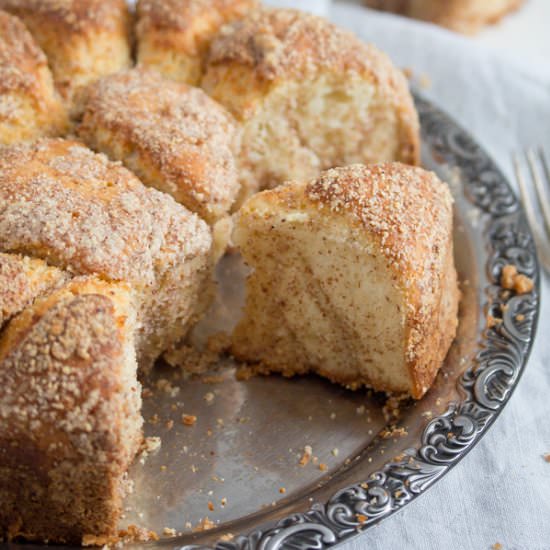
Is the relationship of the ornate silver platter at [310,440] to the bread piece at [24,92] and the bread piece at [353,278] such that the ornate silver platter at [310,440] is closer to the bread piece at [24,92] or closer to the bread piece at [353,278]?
the bread piece at [353,278]

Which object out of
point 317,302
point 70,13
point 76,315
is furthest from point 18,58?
Answer: point 317,302

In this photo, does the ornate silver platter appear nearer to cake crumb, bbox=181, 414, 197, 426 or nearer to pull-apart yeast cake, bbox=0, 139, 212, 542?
cake crumb, bbox=181, 414, 197, 426

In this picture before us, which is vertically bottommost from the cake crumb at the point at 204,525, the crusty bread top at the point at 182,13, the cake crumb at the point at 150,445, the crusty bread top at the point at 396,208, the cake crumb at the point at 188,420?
the cake crumb at the point at 150,445

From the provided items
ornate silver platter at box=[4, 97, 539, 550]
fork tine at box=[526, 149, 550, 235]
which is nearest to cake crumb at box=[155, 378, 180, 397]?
ornate silver platter at box=[4, 97, 539, 550]

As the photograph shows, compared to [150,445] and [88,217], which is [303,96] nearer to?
[88,217]

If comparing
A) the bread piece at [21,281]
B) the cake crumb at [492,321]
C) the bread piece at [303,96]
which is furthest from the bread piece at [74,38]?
the cake crumb at [492,321]

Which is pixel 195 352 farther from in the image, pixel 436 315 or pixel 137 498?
pixel 436 315
